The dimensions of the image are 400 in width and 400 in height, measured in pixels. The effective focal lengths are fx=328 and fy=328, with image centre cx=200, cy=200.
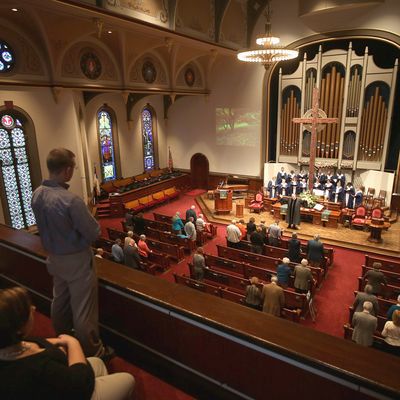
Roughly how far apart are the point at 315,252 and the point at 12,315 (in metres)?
7.33

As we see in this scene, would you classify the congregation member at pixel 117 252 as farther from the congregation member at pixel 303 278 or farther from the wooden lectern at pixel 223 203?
the wooden lectern at pixel 223 203

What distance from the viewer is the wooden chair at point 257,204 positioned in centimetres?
1305

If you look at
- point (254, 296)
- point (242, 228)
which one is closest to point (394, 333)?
point (254, 296)

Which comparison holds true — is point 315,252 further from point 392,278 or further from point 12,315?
point 12,315

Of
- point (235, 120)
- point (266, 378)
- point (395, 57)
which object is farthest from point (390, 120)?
point (266, 378)

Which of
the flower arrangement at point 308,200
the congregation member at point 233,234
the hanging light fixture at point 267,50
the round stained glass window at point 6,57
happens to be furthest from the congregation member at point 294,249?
the round stained glass window at point 6,57

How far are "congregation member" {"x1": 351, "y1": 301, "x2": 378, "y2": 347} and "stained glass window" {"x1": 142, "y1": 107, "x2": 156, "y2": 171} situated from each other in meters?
13.4

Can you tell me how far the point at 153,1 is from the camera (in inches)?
344

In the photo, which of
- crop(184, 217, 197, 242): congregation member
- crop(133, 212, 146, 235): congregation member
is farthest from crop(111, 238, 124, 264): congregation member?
crop(133, 212, 146, 235): congregation member

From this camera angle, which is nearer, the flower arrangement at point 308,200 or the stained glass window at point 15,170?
the stained glass window at point 15,170

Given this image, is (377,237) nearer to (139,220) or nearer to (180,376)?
(139,220)

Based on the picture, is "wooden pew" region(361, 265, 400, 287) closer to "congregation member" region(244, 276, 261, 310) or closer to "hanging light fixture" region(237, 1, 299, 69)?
"congregation member" region(244, 276, 261, 310)

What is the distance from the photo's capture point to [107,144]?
14406 millimetres

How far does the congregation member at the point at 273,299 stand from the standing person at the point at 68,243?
3661 mm
